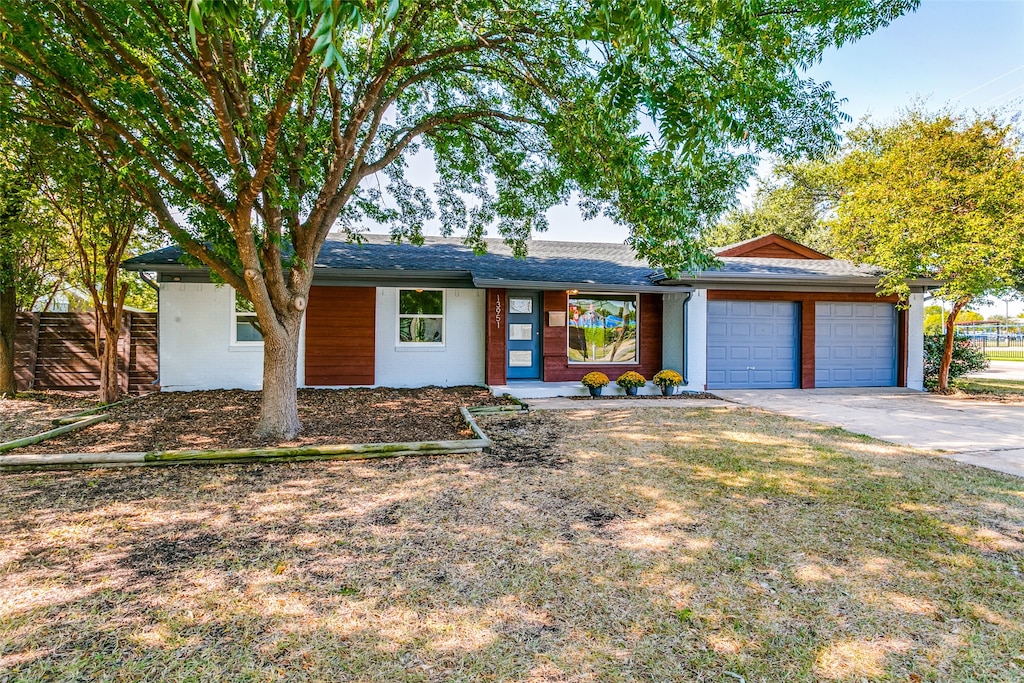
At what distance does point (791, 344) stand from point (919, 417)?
3.64 metres

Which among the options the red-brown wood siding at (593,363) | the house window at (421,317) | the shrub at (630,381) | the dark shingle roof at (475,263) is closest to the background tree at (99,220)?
the dark shingle roof at (475,263)

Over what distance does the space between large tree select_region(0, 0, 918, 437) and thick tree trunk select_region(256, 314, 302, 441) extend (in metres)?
0.02

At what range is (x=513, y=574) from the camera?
2939mm

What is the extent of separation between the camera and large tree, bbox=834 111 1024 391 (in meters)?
9.61

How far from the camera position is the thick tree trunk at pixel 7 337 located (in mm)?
9695

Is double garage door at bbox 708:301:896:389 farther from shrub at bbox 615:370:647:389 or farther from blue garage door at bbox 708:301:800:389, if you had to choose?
shrub at bbox 615:370:647:389

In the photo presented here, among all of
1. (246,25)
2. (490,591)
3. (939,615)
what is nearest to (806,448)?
(939,615)

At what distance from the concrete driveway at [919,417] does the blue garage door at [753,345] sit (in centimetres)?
41

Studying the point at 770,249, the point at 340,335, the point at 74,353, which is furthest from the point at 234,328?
the point at 770,249

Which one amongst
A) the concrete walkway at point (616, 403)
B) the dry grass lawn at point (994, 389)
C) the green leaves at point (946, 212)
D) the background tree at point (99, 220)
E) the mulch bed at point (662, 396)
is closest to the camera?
the background tree at point (99, 220)

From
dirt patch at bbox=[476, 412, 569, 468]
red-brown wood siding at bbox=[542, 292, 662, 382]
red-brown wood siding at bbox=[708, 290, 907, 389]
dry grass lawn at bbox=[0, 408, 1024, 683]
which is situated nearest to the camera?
dry grass lawn at bbox=[0, 408, 1024, 683]

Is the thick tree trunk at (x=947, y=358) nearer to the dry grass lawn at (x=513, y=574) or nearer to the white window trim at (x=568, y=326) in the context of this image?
the white window trim at (x=568, y=326)

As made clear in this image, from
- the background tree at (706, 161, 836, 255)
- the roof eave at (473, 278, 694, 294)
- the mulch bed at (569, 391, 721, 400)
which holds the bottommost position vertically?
the mulch bed at (569, 391, 721, 400)

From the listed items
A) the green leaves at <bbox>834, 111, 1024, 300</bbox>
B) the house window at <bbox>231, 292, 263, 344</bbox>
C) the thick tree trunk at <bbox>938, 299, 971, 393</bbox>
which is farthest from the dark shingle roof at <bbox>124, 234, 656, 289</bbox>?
the thick tree trunk at <bbox>938, 299, 971, 393</bbox>
